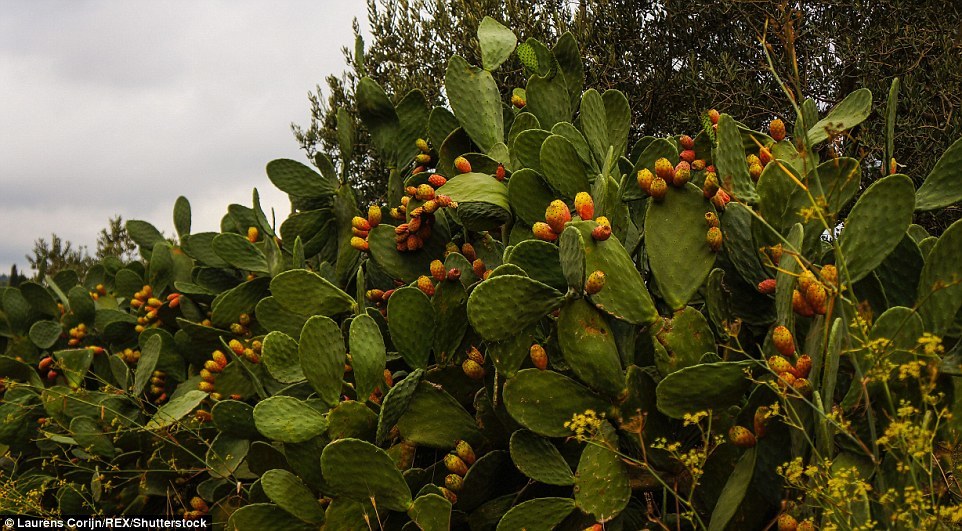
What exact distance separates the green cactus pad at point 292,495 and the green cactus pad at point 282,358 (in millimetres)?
315

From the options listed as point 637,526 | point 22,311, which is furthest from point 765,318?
point 22,311

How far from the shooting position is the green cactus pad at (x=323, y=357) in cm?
216

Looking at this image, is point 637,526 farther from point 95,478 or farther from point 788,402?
point 95,478

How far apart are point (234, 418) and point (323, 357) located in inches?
23.5

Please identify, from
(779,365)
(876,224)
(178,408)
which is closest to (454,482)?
(779,365)

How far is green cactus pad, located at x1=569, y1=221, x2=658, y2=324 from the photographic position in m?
1.76

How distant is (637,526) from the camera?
191 centimetres

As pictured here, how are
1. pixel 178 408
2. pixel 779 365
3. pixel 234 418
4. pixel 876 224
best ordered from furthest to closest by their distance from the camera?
pixel 178 408
pixel 234 418
pixel 876 224
pixel 779 365

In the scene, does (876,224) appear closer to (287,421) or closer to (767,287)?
(767,287)

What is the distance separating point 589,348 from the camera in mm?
1736

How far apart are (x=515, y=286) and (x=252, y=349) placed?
1.50m

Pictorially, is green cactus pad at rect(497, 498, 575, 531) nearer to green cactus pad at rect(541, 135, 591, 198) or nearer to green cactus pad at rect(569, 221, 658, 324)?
green cactus pad at rect(569, 221, 658, 324)

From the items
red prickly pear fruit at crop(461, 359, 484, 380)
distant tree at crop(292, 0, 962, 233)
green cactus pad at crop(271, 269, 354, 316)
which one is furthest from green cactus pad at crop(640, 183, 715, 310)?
distant tree at crop(292, 0, 962, 233)

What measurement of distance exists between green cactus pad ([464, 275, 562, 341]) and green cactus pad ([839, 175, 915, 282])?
2.04ft
